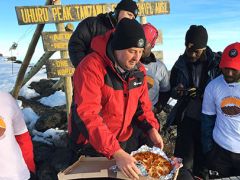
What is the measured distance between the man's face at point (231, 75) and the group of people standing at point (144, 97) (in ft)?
0.04

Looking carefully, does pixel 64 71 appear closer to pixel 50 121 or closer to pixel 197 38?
pixel 50 121

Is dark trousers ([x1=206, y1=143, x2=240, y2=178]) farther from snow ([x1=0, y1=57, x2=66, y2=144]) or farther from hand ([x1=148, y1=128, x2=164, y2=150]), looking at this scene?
snow ([x1=0, y1=57, x2=66, y2=144])

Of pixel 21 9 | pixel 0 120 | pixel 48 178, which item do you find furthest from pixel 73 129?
pixel 21 9

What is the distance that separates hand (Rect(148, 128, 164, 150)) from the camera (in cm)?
342

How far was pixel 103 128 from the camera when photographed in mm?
2996

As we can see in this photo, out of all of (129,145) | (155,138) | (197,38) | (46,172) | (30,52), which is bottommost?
(46,172)

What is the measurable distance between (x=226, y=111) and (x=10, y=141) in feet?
8.37

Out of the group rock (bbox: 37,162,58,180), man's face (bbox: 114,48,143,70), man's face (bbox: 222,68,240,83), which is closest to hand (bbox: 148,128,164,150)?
man's face (bbox: 114,48,143,70)

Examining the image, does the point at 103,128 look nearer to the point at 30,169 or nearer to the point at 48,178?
the point at 30,169

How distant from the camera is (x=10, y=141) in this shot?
3.08 metres

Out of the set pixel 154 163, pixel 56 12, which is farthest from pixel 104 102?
pixel 56 12

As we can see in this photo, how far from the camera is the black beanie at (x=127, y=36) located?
10.3 ft

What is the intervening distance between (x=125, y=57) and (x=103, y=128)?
0.70 meters

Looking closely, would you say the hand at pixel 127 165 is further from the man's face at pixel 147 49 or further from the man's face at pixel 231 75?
the man's face at pixel 147 49
